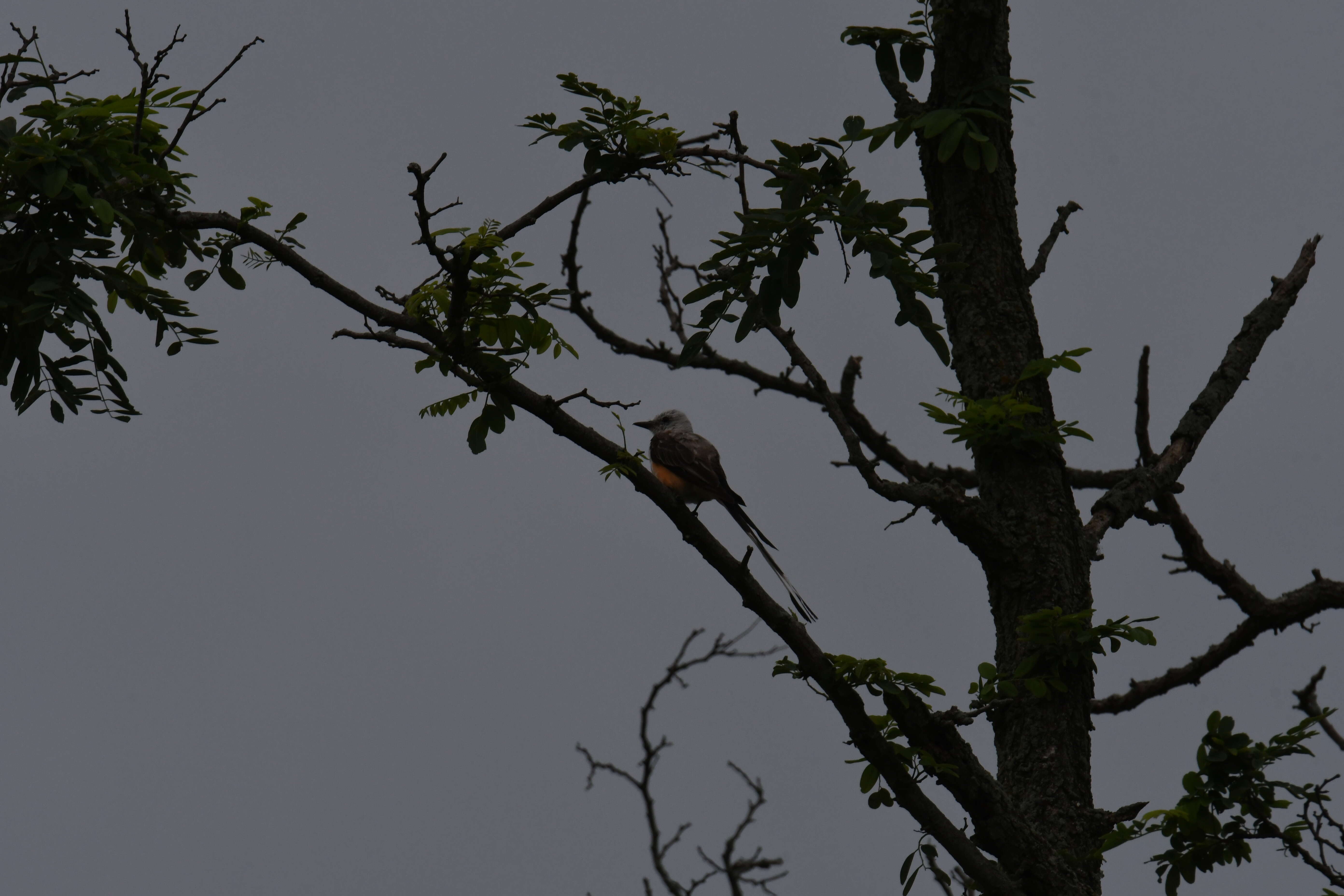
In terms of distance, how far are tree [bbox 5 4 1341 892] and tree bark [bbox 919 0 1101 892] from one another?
0.4 inches

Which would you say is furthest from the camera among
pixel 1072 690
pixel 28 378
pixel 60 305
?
pixel 1072 690

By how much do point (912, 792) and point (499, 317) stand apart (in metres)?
2.49

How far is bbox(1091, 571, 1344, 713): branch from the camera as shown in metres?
7.58

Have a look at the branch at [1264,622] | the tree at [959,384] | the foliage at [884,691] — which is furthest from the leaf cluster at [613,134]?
the branch at [1264,622]

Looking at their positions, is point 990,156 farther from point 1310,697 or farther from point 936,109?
point 1310,697

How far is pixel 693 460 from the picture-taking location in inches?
334

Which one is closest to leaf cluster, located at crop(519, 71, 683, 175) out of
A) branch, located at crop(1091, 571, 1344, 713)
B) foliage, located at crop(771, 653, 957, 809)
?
foliage, located at crop(771, 653, 957, 809)

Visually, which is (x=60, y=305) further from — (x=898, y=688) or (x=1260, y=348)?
(x=1260, y=348)

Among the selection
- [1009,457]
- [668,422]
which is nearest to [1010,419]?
[1009,457]

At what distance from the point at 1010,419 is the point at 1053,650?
1089 mm

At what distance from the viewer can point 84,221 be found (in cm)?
450

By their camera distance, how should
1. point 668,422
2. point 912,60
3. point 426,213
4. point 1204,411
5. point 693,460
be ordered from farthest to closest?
point 668,422, point 693,460, point 1204,411, point 912,60, point 426,213

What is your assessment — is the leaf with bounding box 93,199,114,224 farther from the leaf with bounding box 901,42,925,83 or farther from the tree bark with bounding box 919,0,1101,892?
the leaf with bounding box 901,42,925,83

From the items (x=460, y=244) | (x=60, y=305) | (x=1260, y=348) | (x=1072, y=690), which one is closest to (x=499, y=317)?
(x=460, y=244)
